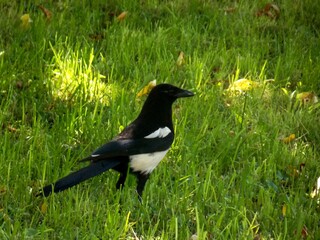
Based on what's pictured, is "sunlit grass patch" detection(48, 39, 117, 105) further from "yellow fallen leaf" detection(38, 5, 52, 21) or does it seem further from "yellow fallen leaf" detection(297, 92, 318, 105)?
"yellow fallen leaf" detection(297, 92, 318, 105)

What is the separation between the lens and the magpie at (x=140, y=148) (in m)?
4.02

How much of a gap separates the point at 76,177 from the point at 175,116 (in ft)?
5.27

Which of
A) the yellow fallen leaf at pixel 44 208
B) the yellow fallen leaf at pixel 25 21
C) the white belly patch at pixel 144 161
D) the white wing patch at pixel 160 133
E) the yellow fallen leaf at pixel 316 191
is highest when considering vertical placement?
the white wing patch at pixel 160 133

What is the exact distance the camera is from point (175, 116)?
544 centimetres

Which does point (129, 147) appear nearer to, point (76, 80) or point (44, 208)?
point (44, 208)

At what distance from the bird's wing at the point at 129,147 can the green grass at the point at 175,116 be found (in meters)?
0.25

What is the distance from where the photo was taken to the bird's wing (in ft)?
13.3

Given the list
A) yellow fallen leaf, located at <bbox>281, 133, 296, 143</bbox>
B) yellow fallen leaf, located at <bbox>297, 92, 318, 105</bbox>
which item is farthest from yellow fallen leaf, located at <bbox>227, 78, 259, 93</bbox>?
yellow fallen leaf, located at <bbox>281, 133, 296, 143</bbox>

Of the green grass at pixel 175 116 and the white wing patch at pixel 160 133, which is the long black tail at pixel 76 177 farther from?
the white wing patch at pixel 160 133

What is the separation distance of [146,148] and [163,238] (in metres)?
0.54

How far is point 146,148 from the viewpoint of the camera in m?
4.18

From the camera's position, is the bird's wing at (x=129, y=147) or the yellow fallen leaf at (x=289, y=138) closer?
the bird's wing at (x=129, y=147)

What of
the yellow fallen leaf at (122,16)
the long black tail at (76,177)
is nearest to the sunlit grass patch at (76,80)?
the yellow fallen leaf at (122,16)

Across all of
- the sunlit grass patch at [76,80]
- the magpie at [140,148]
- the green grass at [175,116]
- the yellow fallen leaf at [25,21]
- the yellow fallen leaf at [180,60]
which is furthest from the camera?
the yellow fallen leaf at [25,21]
